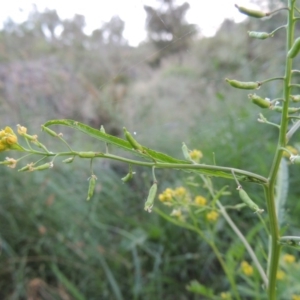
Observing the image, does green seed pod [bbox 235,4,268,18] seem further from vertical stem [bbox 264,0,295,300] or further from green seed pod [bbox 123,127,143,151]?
green seed pod [bbox 123,127,143,151]

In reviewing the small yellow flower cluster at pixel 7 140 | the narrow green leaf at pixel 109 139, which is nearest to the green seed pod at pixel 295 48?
the narrow green leaf at pixel 109 139

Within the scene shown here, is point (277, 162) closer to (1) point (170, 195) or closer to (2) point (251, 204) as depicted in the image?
(2) point (251, 204)

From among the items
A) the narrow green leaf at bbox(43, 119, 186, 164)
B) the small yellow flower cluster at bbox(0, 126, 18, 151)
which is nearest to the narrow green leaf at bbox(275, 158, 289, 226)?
the narrow green leaf at bbox(43, 119, 186, 164)

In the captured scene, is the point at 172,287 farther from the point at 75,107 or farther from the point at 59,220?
the point at 75,107

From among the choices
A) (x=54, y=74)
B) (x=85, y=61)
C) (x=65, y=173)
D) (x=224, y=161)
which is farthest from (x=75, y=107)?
(x=224, y=161)

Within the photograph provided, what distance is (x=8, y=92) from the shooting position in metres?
3.17

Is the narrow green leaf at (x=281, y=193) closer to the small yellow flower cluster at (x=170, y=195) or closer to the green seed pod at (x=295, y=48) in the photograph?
the small yellow flower cluster at (x=170, y=195)

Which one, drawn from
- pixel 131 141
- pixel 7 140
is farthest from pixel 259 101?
pixel 7 140

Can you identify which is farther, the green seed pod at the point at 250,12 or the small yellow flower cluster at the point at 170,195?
the small yellow flower cluster at the point at 170,195

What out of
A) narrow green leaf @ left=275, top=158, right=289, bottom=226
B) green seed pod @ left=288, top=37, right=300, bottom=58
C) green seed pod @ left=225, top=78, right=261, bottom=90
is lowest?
narrow green leaf @ left=275, top=158, right=289, bottom=226

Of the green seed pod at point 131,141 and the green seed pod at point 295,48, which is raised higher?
the green seed pod at point 295,48

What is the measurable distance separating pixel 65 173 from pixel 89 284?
70cm

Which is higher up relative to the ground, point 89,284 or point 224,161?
point 224,161

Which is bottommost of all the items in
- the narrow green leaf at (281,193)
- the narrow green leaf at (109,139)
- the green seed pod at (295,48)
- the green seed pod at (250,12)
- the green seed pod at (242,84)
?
the narrow green leaf at (281,193)
